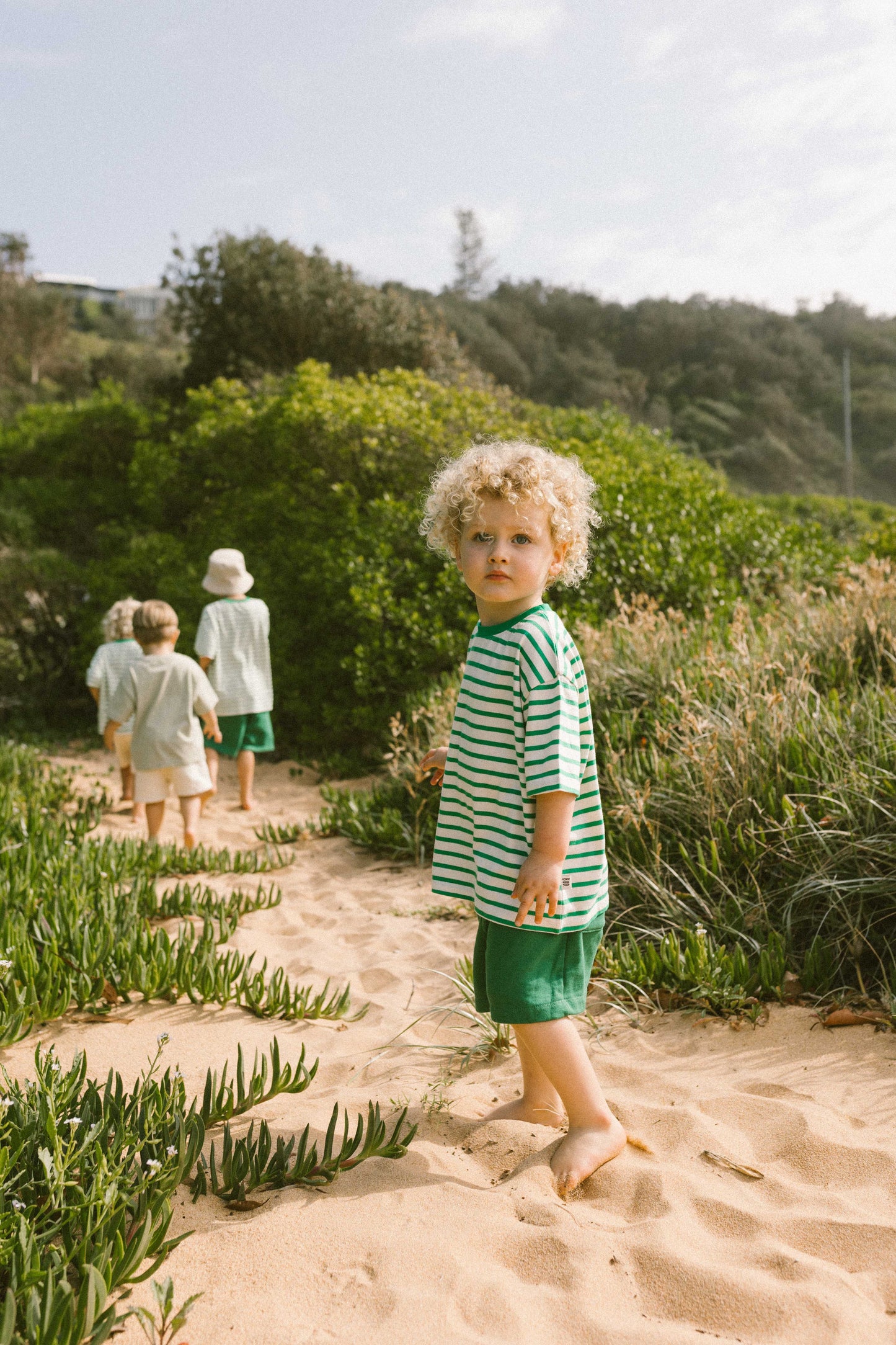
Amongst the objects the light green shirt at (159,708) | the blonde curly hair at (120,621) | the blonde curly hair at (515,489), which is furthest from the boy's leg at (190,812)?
the blonde curly hair at (515,489)

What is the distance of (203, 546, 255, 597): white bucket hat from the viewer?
658 centimetres

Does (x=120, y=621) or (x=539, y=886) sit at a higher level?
(x=120, y=621)

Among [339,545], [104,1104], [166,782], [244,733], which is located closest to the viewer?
[104,1104]

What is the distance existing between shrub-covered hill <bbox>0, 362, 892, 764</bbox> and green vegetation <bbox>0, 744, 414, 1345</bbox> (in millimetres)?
3827

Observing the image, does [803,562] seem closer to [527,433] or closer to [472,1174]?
[527,433]

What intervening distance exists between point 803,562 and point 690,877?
19.9 ft

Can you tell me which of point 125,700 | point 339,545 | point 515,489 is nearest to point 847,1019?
point 515,489

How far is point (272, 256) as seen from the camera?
532 inches

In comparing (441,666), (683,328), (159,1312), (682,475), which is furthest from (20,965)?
(683,328)

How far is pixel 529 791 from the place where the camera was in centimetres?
219

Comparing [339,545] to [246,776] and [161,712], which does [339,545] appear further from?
[161,712]

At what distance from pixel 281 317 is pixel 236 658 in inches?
328

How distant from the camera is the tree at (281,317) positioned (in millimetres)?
13211

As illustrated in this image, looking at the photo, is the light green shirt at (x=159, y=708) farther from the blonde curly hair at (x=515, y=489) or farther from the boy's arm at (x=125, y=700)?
the blonde curly hair at (x=515, y=489)
